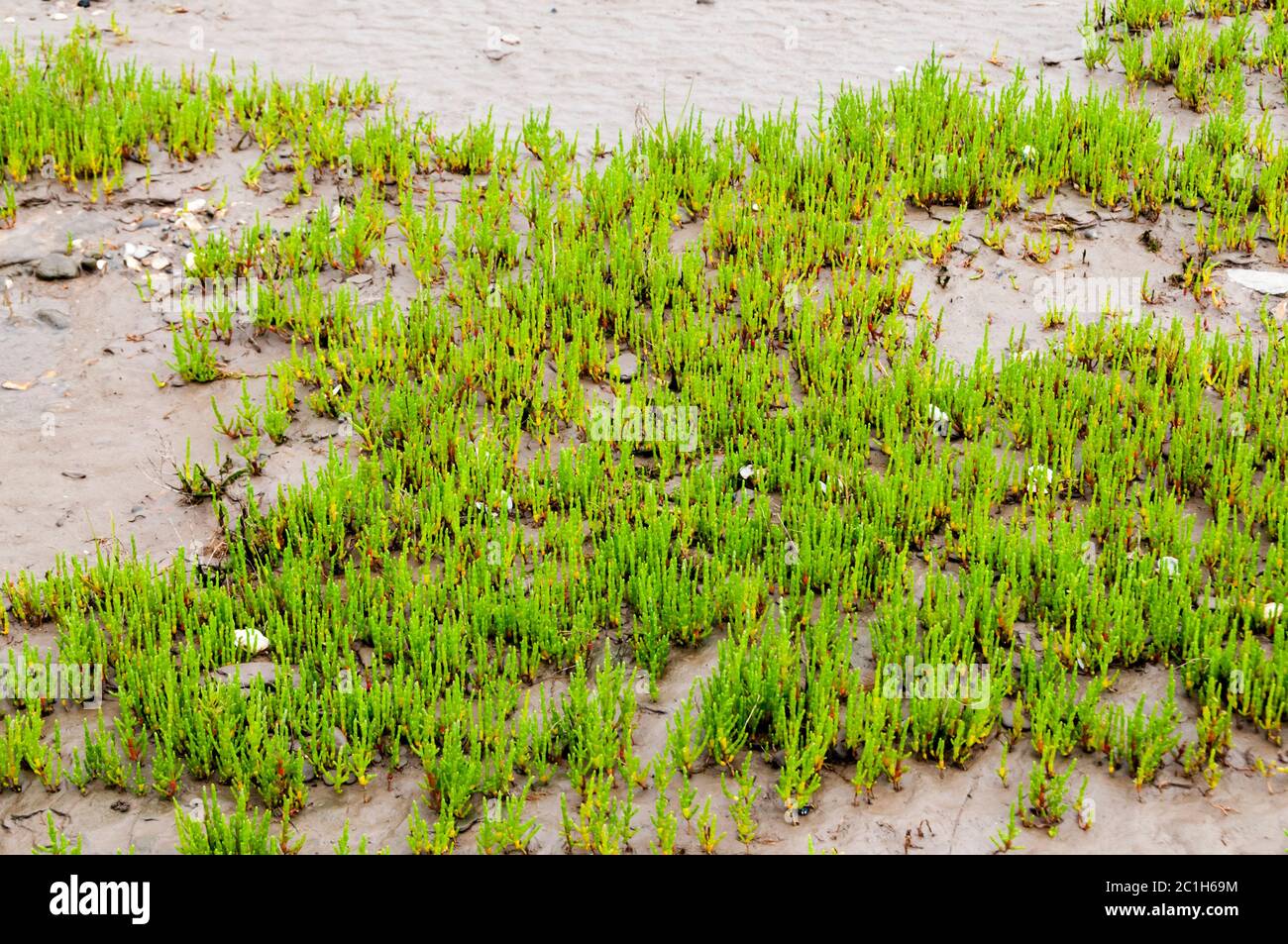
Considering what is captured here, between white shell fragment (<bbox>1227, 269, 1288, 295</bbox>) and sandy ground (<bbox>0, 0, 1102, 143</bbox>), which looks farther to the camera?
sandy ground (<bbox>0, 0, 1102, 143</bbox>)

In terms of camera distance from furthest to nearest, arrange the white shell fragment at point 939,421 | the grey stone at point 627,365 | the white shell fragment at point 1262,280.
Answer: the white shell fragment at point 1262,280 < the grey stone at point 627,365 < the white shell fragment at point 939,421

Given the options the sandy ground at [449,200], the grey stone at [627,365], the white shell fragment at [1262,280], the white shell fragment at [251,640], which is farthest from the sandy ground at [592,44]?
the white shell fragment at [251,640]

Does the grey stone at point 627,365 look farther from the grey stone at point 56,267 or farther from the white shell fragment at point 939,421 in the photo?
the grey stone at point 56,267

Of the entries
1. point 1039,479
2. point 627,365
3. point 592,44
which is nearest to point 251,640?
point 627,365

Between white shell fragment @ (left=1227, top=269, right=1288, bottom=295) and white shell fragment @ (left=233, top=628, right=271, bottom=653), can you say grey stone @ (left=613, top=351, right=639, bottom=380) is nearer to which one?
white shell fragment @ (left=233, top=628, right=271, bottom=653)

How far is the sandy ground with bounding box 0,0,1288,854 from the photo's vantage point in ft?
14.7

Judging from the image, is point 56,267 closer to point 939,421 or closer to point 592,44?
point 592,44

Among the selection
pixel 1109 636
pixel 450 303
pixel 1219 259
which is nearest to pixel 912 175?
pixel 1219 259

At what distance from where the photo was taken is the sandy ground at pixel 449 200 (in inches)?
176

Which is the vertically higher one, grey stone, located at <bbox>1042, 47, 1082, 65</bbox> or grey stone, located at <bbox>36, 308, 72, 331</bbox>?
grey stone, located at <bbox>1042, 47, 1082, 65</bbox>

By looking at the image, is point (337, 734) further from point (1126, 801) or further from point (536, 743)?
point (1126, 801)

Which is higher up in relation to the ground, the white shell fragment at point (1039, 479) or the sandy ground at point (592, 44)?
the sandy ground at point (592, 44)

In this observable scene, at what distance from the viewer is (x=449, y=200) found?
869 centimetres

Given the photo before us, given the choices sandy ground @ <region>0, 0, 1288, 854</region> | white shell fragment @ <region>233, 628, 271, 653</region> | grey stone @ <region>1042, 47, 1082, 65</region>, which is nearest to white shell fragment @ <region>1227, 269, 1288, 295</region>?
sandy ground @ <region>0, 0, 1288, 854</region>
